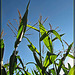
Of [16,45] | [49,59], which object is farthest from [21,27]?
[49,59]

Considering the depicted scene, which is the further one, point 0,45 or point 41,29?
point 41,29

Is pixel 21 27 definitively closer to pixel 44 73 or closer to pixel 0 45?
pixel 0 45

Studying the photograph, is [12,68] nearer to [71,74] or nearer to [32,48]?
[32,48]

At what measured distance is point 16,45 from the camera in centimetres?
45

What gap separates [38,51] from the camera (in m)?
0.58

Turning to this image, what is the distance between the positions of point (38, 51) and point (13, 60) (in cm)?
16

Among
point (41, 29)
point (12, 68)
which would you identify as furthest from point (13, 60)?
point (41, 29)

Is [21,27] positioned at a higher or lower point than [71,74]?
higher

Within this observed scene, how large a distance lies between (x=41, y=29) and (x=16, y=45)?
21 cm

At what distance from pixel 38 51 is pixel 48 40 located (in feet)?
0.25

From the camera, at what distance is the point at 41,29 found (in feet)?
2.02

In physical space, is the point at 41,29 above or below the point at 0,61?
above

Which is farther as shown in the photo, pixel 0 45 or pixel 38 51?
pixel 38 51

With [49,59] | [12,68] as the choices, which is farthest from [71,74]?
[12,68]
